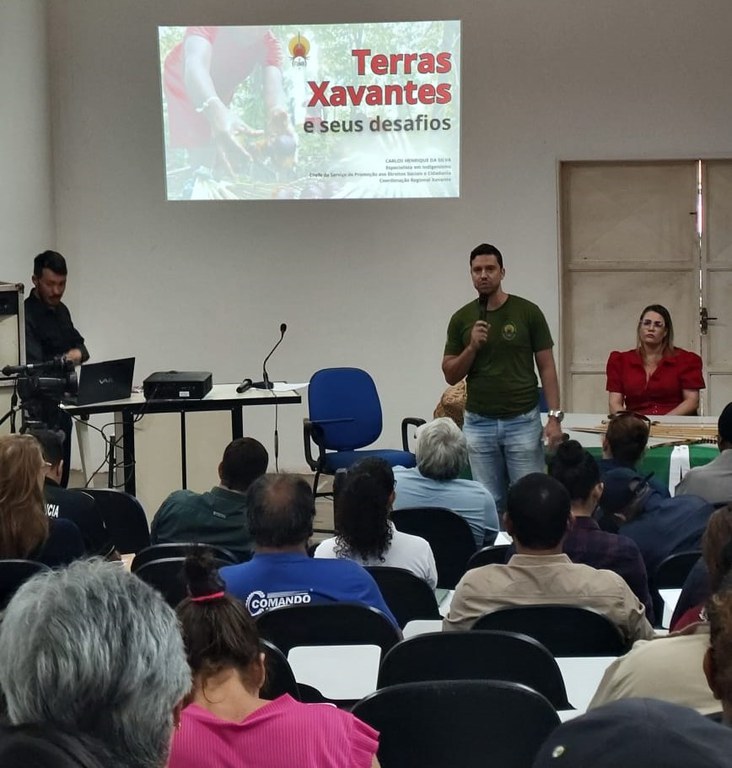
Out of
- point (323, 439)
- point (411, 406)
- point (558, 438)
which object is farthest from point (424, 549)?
point (411, 406)

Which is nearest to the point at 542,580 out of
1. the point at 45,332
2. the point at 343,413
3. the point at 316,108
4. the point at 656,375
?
the point at 656,375

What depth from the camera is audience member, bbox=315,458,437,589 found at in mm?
3398

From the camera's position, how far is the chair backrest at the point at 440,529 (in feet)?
13.2

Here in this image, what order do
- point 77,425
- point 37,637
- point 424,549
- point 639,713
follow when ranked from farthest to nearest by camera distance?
point 77,425 < point 424,549 < point 37,637 < point 639,713

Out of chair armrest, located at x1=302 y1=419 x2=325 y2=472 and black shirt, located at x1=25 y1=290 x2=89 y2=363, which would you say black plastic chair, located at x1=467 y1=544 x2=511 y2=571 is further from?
black shirt, located at x1=25 y1=290 x2=89 y2=363

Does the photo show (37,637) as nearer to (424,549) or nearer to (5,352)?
(424,549)

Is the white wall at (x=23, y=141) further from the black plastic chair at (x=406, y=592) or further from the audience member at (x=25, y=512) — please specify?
the black plastic chair at (x=406, y=592)

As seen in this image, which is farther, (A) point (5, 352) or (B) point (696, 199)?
(B) point (696, 199)

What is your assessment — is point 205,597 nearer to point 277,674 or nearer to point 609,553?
point 277,674

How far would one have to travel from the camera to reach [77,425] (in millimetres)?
7246

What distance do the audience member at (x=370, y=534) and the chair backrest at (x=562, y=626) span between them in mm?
731

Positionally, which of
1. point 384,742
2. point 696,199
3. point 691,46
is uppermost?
point 691,46

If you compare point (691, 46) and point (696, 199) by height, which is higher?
point (691, 46)

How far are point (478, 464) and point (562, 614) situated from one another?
2668mm
